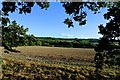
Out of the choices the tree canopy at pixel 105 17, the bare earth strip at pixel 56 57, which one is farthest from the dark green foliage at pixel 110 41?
the bare earth strip at pixel 56 57

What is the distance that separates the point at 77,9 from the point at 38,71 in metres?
12.3

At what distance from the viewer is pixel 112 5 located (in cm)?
1111

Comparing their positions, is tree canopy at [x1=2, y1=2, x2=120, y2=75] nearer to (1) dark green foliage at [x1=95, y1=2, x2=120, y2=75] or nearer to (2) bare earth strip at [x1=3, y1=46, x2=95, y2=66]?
(1) dark green foliage at [x1=95, y1=2, x2=120, y2=75]

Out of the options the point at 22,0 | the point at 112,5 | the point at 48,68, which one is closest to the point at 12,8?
the point at 22,0

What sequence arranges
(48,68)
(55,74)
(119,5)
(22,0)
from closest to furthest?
(119,5) → (22,0) → (55,74) → (48,68)

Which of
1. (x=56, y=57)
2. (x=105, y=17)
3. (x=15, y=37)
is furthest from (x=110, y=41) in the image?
(x=56, y=57)

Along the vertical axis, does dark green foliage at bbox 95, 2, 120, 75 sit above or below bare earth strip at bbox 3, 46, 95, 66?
above

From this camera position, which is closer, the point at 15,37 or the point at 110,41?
the point at 110,41

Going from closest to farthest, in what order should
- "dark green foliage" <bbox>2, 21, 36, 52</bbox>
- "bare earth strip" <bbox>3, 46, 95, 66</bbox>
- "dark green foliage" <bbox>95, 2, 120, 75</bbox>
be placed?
"dark green foliage" <bbox>95, 2, 120, 75</bbox> < "dark green foliage" <bbox>2, 21, 36, 52</bbox> < "bare earth strip" <bbox>3, 46, 95, 66</bbox>

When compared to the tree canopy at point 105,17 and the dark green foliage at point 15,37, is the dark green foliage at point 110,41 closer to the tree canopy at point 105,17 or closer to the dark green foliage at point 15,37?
the tree canopy at point 105,17

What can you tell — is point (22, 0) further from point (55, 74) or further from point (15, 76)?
point (55, 74)

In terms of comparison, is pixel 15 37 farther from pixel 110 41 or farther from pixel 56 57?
pixel 56 57

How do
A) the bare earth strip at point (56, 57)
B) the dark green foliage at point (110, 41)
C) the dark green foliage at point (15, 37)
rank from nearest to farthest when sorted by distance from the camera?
the dark green foliage at point (110, 41) → the dark green foliage at point (15, 37) → the bare earth strip at point (56, 57)

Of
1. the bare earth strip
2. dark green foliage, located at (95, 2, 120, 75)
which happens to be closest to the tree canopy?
dark green foliage, located at (95, 2, 120, 75)
